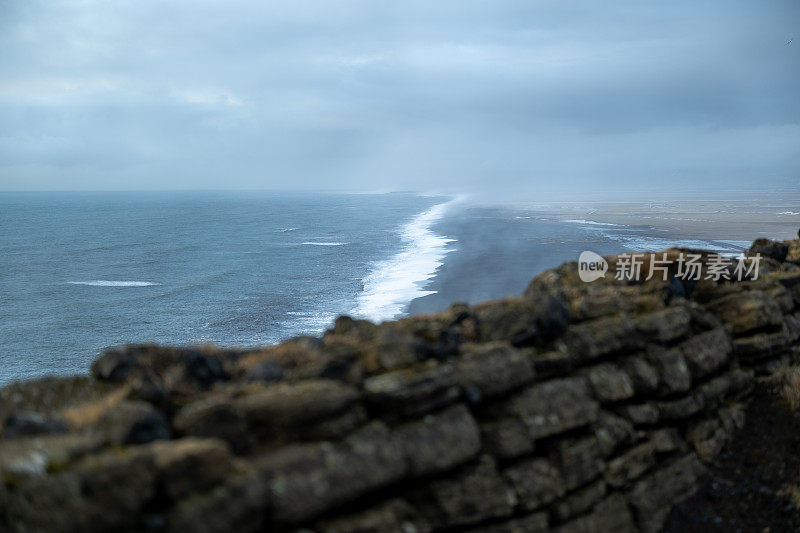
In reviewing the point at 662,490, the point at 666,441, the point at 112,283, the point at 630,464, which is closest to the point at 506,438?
the point at 630,464

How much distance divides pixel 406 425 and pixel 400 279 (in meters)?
69.4

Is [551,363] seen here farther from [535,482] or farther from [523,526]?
[523,526]

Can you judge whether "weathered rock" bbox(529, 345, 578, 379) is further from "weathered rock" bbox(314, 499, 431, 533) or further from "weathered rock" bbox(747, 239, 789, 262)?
"weathered rock" bbox(747, 239, 789, 262)

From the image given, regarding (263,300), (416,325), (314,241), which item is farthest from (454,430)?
(314,241)

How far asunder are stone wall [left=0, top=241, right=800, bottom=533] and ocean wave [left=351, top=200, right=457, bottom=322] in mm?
41602

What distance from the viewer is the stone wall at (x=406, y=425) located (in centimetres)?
848

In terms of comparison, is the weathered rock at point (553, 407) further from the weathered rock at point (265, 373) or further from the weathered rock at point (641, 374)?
the weathered rock at point (265, 373)

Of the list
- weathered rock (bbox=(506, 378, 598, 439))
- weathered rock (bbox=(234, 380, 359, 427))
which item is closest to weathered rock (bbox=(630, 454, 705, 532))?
weathered rock (bbox=(506, 378, 598, 439))

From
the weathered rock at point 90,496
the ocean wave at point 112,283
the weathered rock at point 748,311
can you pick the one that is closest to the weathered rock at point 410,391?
the weathered rock at point 90,496

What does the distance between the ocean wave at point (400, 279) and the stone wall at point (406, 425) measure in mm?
41602

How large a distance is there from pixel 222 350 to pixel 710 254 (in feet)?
65.8

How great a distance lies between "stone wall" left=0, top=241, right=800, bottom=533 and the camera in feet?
27.8

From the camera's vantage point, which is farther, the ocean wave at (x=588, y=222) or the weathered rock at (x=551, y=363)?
the ocean wave at (x=588, y=222)

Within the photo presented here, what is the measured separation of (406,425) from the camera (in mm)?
11195
